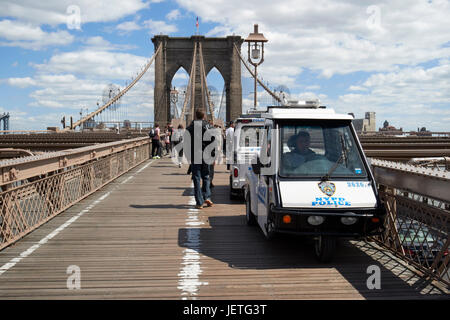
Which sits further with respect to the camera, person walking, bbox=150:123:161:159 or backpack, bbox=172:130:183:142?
person walking, bbox=150:123:161:159

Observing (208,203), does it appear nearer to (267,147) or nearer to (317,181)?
(267,147)

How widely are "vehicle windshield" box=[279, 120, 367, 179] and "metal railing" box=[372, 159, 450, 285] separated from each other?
22.1 inches

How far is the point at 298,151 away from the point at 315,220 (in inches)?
40.2

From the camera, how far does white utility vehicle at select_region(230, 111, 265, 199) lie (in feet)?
33.4

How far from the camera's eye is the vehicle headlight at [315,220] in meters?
5.49

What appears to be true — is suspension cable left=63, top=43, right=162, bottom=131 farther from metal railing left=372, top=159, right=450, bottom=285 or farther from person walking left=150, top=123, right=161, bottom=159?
metal railing left=372, top=159, right=450, bottom=285

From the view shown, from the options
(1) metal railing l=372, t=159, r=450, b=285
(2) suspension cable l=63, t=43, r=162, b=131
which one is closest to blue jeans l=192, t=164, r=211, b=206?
(1) metal railing l=372, t=159, r=450, b=285

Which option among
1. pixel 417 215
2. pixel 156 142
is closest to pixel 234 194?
pixel 417 215

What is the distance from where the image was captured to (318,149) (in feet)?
20.3

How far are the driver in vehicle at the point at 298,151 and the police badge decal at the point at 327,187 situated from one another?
438 mm

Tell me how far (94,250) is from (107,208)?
132 inches

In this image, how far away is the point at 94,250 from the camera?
21.1 feet
